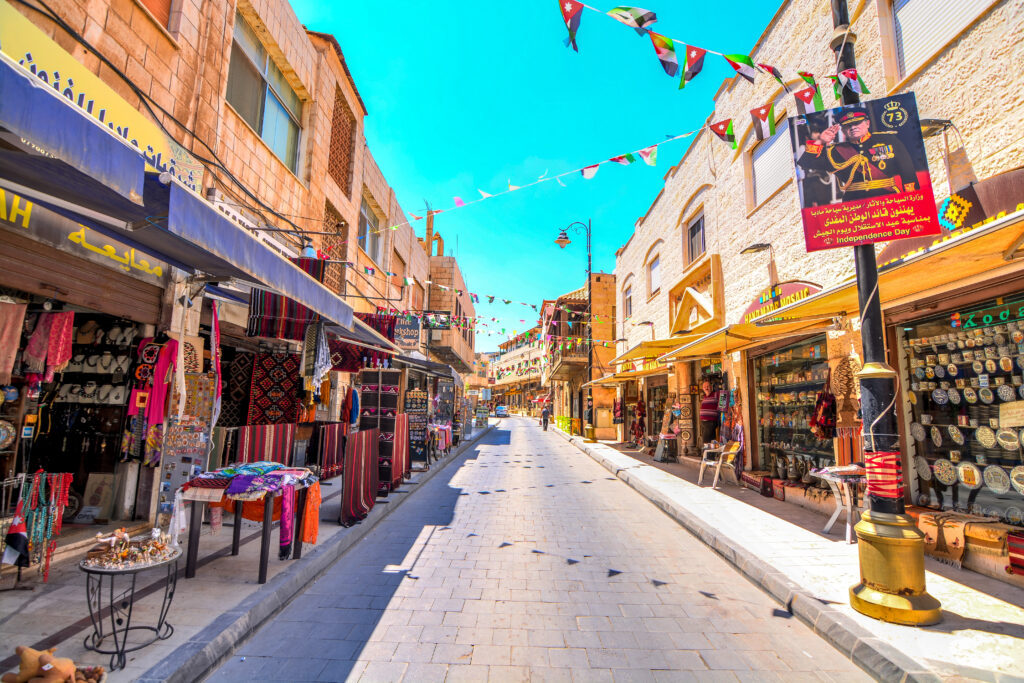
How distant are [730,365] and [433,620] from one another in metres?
9.35

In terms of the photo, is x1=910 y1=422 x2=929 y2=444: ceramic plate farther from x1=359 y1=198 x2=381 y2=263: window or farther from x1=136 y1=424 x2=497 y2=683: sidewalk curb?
x1=359 y1=198 x2=381 y2=263: window

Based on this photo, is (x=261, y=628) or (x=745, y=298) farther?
(x=745, y=298)

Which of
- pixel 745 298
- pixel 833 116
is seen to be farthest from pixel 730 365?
pixel 833 116

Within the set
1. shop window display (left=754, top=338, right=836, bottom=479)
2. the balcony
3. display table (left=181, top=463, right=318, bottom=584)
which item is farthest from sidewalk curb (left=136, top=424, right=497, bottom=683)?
the balcony

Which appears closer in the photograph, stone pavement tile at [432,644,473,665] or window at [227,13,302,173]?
stone pavement tile at [432,644,473,665]

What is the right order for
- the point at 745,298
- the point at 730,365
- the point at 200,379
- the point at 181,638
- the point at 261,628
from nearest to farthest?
1. the point at 181,638
2. the point at 261,628
3. the point at 200,379
4. the point at 745,298
5. the point at 730,365

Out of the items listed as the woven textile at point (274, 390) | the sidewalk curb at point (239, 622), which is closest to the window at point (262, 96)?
the woven textile at point (274, 390)

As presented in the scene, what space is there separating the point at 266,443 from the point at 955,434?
882cm

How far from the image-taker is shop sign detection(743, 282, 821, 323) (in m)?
7.75

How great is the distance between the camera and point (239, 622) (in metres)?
3.44

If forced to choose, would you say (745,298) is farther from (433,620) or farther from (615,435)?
(615,435)

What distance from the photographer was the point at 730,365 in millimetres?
11148

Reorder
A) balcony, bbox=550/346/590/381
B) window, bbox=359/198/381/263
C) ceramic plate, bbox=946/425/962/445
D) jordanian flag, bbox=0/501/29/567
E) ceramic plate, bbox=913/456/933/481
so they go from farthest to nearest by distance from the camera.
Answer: balcony, bbox=550/346/590/381 < window, bbox=359/198/381/263 < ceramic plate, bbox=913/456/933/481 < ceramic plate, bbox=946/425/962/445 < jordanian flag, bbox=0/501/29/567

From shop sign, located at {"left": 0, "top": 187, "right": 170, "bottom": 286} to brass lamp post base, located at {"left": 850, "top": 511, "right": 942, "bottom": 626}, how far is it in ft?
23.1
